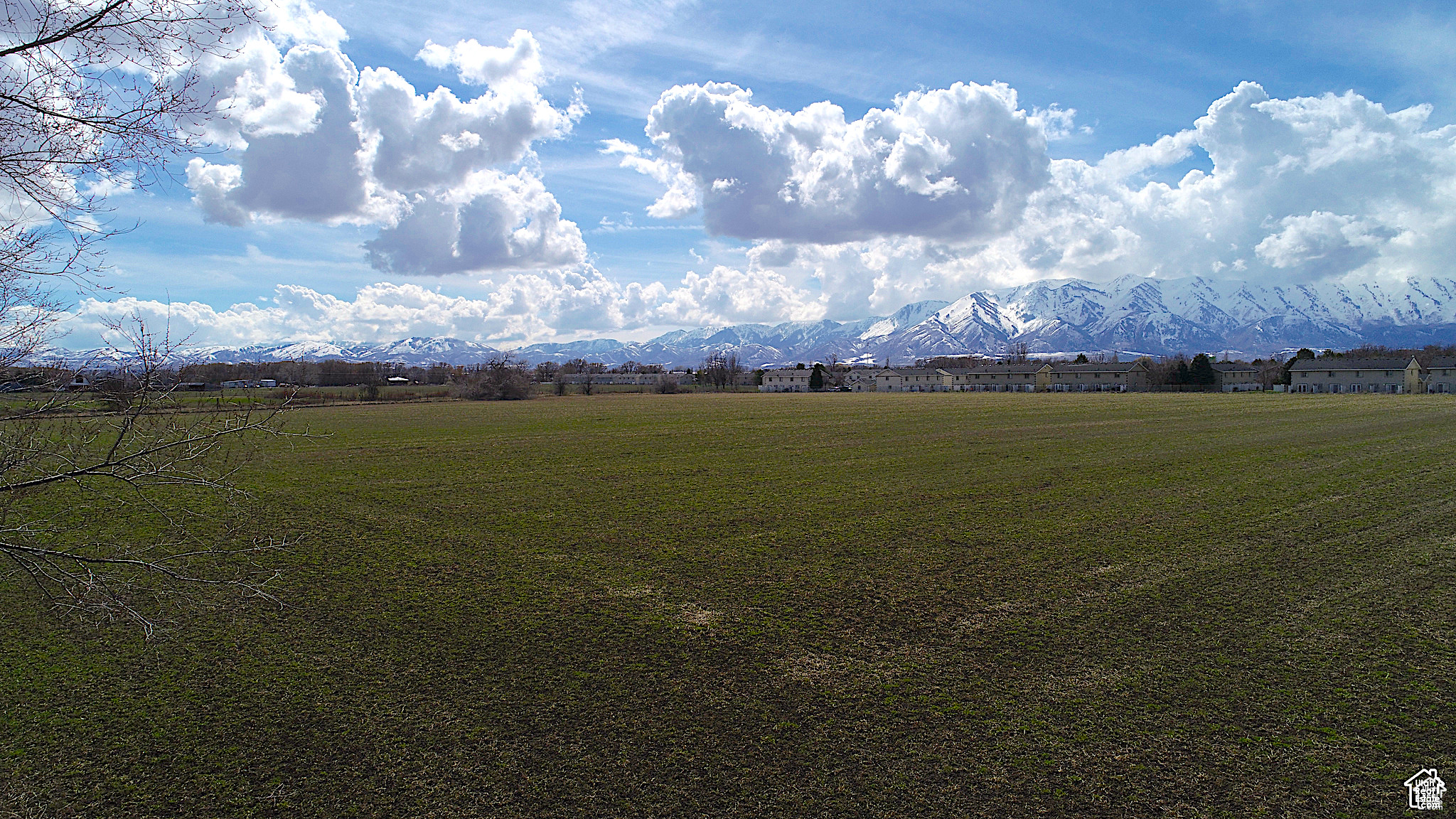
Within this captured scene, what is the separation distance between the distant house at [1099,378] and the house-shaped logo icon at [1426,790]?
428ft

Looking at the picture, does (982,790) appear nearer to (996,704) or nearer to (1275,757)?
(996,704)

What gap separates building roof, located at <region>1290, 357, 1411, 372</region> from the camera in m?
101

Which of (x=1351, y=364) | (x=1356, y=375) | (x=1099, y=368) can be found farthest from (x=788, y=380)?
(x=1356, y=375)

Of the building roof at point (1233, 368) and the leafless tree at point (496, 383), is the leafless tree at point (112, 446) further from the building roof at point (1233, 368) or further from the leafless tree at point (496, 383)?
the building roof at point (1233, 368)

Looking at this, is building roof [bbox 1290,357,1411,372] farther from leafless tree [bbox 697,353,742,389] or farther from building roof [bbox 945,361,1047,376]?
leafless tree [bbox 697,353,742,389]

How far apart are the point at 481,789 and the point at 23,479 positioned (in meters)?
3.54

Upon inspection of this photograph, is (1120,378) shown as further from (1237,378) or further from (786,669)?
(786,669)

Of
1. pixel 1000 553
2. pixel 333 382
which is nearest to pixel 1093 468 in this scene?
pixel 1000 553

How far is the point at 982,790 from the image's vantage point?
184 inches

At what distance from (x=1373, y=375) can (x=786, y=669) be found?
133683 mm

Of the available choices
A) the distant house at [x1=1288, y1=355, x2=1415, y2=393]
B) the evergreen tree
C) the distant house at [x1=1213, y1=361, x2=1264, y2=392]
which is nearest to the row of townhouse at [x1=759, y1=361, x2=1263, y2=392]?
the distant house at [x1=1213, y1=361, x2=1264, y2=392]

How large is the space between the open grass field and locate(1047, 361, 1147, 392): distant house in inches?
4874

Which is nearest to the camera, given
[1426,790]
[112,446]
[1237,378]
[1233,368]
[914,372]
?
[112,446]

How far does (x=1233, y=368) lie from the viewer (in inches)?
4926
